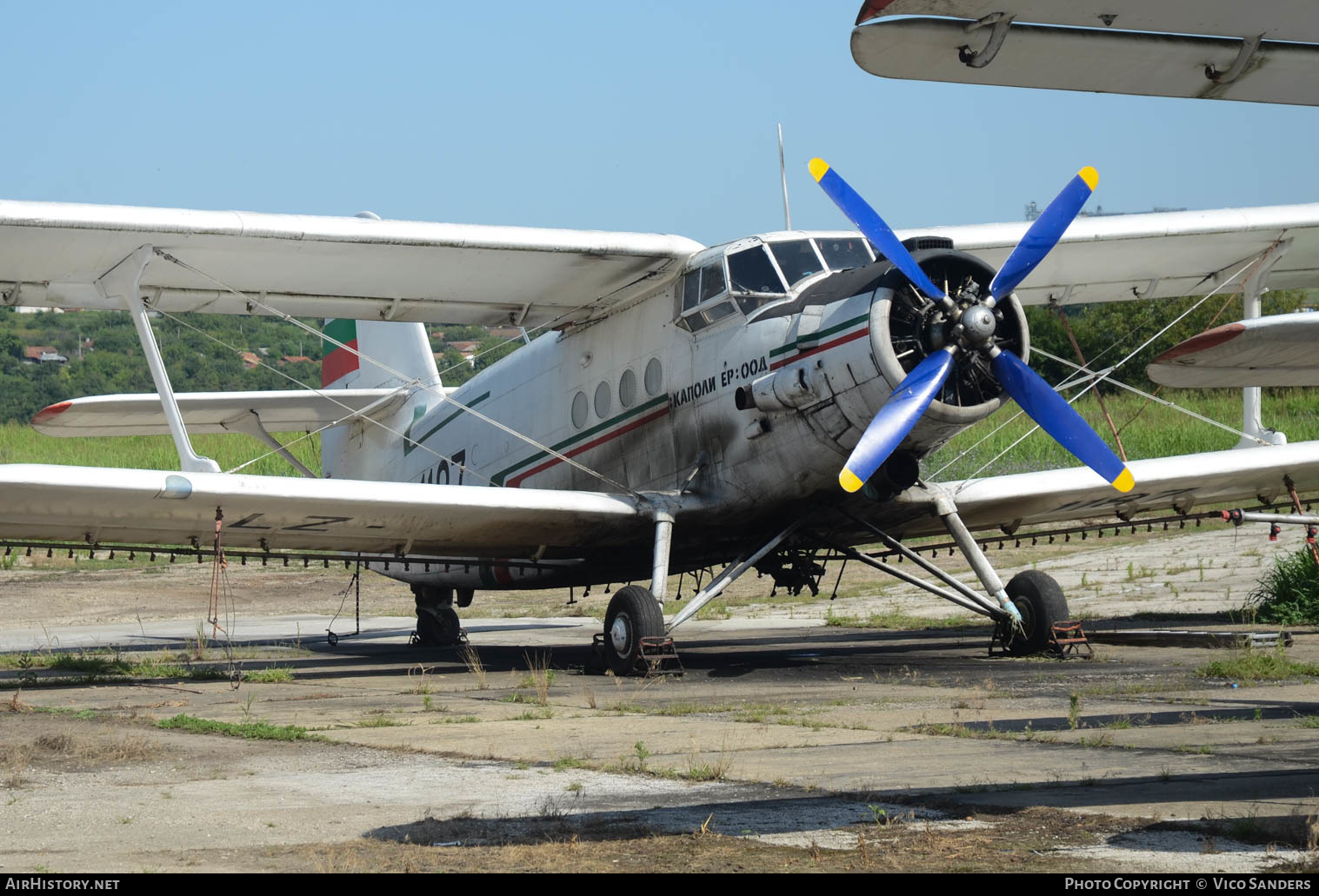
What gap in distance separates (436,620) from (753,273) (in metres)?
8.01

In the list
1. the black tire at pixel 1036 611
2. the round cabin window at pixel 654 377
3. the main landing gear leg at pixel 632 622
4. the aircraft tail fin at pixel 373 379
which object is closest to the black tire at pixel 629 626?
the main landing gear leg at pixel 632 622

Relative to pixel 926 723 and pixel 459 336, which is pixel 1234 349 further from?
pixel 459 336

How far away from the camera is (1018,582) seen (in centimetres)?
1266

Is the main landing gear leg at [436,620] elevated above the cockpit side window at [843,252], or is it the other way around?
the cockpit side window at [843,252]

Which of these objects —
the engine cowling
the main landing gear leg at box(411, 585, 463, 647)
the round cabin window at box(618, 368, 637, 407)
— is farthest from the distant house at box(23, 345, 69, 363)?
the engine cowling

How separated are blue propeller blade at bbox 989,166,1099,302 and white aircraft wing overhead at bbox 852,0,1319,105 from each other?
6286 mm

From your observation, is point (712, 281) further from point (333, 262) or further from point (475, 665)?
point (475, 665)

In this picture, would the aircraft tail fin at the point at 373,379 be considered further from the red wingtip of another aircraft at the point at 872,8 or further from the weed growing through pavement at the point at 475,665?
the red wingtip of another aircraft at the point at 872,8

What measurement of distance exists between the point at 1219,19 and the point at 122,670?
1126cm

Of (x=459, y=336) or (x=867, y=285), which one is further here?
(x=459, y=336)

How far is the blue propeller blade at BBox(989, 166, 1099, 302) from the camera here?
11.0 m

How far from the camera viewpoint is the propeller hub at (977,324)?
35.0ft

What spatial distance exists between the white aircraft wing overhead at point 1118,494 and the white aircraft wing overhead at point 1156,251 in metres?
2.52
